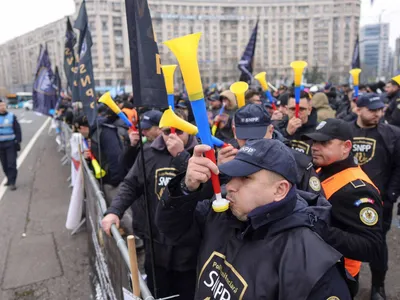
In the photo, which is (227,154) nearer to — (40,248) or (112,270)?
(112,270)

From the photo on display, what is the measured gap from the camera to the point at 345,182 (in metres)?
2.38

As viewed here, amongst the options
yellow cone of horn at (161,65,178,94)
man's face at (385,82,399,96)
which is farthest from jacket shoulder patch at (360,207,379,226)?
man's face at (385,82,399,96)

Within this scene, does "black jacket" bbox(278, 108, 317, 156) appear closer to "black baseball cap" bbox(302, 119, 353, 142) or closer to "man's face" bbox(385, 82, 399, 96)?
"black baseball cap" bbox(302, 119, 353, 142)

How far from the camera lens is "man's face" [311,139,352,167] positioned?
2544 mm

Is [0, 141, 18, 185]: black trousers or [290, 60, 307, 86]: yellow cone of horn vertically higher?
[290, 60, 307, 86]: yellow cone of horn

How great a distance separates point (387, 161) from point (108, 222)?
295 cm

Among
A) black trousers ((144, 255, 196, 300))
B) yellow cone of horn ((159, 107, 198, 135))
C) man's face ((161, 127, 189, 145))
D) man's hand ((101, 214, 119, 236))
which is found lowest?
black trousers ((144, 255, 196, 300))

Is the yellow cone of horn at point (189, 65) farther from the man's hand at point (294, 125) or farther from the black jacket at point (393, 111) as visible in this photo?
the black jacket at point (393, 111)

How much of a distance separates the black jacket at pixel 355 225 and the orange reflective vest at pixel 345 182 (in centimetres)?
4

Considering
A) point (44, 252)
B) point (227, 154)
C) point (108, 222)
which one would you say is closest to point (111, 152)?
point (44, 252)

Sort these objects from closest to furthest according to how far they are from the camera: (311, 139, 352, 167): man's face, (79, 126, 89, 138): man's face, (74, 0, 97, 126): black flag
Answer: (311, 139, 352, 167): man's face, (74, 0, 97, 126): black flag, (79, 126, 89, 138): man's face

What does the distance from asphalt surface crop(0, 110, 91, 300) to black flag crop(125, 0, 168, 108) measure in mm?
3070

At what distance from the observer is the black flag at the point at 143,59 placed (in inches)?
76.0

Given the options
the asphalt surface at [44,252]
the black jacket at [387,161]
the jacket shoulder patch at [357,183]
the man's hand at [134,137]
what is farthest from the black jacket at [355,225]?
the man's hand at [134,137]
